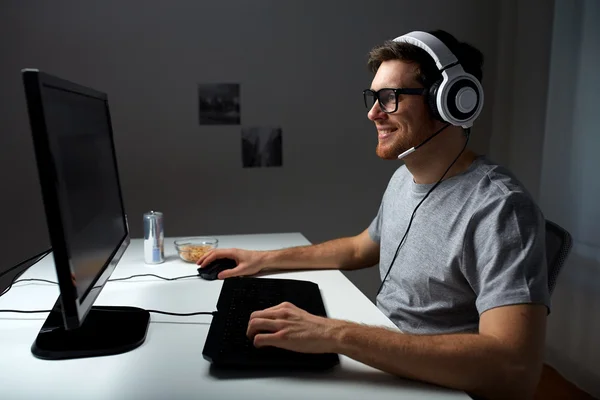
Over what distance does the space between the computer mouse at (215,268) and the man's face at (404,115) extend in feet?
1.78

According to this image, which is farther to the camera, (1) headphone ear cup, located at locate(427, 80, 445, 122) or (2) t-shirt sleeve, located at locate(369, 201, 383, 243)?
(2) t-shirt sleeve, located at locate(369, 201, 383, 243)

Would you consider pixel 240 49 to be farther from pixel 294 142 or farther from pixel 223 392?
pixel 223 392

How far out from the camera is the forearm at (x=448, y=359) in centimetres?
82

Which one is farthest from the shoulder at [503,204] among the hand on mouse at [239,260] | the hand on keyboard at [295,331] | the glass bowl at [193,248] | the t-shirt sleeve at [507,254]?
the glass bowl at [193,248]

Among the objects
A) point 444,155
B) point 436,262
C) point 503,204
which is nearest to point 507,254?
point 503,204

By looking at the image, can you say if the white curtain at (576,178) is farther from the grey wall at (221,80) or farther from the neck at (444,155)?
the neck at (444,155)

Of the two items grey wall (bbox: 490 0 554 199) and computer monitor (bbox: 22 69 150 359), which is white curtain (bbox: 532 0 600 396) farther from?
computer monitor (bbox: 22 69 150 359)

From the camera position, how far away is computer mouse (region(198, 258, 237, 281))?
4.58 ft

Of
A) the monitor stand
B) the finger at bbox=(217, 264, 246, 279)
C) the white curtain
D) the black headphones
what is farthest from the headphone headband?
the white curtain

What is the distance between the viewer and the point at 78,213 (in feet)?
2.87

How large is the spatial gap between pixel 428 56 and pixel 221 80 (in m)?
1.46

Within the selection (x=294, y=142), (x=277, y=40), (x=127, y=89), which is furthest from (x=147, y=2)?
(x=294, y=142)

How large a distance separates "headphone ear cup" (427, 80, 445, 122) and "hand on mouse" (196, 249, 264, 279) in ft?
2.03

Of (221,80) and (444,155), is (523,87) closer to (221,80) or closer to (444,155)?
(221,80)
